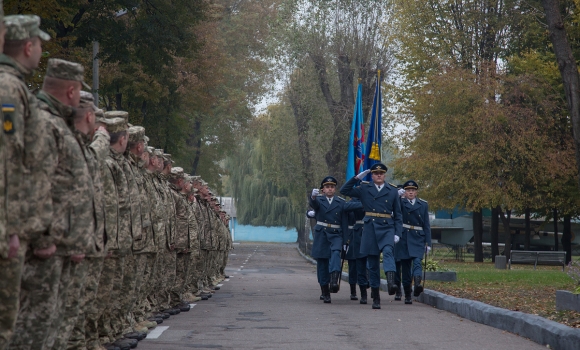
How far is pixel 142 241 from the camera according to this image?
979 cm

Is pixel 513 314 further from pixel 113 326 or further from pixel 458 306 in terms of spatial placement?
pixel 113 326

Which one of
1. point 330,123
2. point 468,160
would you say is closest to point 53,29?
point 468,160

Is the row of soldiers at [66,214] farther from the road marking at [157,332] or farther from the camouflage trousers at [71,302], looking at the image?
the road marking at [157,332]

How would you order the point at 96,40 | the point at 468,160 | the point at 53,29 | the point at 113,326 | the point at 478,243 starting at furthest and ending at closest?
1. the point at 478,243
2. the point at 468,160
3. the point at 96,40
4. the point at 53,29
5. the point at 113,326

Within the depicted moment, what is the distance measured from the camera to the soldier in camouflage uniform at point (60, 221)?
573cm

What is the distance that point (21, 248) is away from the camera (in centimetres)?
522

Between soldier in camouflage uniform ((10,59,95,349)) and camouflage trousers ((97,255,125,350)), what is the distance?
1792 millimetres

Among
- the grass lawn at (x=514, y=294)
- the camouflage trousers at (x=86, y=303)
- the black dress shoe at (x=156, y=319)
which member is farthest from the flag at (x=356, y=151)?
the camouflage trousers at (x=86, y=303)

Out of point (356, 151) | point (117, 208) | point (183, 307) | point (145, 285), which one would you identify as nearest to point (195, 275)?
point (183, 307)

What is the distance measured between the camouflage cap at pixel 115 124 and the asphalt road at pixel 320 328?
212 centimetres

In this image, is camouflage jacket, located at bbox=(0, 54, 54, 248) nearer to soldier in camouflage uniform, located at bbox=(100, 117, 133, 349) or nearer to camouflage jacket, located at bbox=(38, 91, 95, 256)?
camouflage jacket, located at bbox=(38, 91, 95, 256)

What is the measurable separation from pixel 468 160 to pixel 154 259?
87.4 feet

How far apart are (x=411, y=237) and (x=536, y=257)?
1969 cm

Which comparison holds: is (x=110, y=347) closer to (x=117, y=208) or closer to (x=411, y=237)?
(x=117, y=208)
